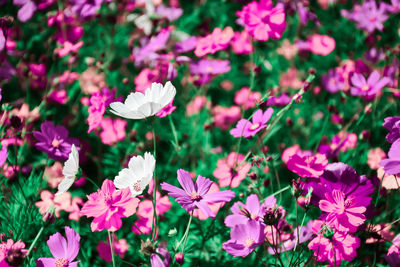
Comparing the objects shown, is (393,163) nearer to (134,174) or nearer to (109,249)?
(134,174)

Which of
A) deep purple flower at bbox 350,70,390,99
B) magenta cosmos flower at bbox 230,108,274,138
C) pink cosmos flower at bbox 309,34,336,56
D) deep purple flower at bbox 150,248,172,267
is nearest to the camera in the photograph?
deep purple flower at bbox 150,248,172,267

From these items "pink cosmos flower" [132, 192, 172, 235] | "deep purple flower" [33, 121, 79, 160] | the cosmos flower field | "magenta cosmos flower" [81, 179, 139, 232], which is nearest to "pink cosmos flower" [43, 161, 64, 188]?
the cosmos flower field

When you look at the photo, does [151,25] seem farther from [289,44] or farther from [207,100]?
[289,44]

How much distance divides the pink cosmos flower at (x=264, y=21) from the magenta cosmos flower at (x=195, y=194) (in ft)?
1.27

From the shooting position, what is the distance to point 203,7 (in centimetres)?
156

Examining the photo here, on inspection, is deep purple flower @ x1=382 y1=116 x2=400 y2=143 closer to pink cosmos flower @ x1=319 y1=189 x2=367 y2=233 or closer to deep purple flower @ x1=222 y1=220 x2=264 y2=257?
pink cosmos flower @ x1=319 y1=189 x2=367 y2=233

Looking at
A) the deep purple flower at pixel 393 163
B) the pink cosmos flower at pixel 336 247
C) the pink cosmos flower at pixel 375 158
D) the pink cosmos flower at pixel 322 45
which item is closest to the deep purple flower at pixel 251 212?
the pink cosmos flower at pixel 336 247

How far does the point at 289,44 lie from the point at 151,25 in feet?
1.93

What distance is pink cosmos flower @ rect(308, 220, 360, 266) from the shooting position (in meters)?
0.65

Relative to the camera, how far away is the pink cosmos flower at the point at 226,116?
1.19 metres

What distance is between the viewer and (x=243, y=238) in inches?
27.0

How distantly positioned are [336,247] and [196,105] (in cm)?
65

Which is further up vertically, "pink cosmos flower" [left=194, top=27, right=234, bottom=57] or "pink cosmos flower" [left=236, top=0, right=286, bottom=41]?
"pink cosmos flower" [left=236, top=0, right=286, bottom=41]

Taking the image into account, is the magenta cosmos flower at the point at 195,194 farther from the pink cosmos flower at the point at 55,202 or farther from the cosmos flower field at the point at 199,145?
the pink cosmos flower at the point at 55,202
